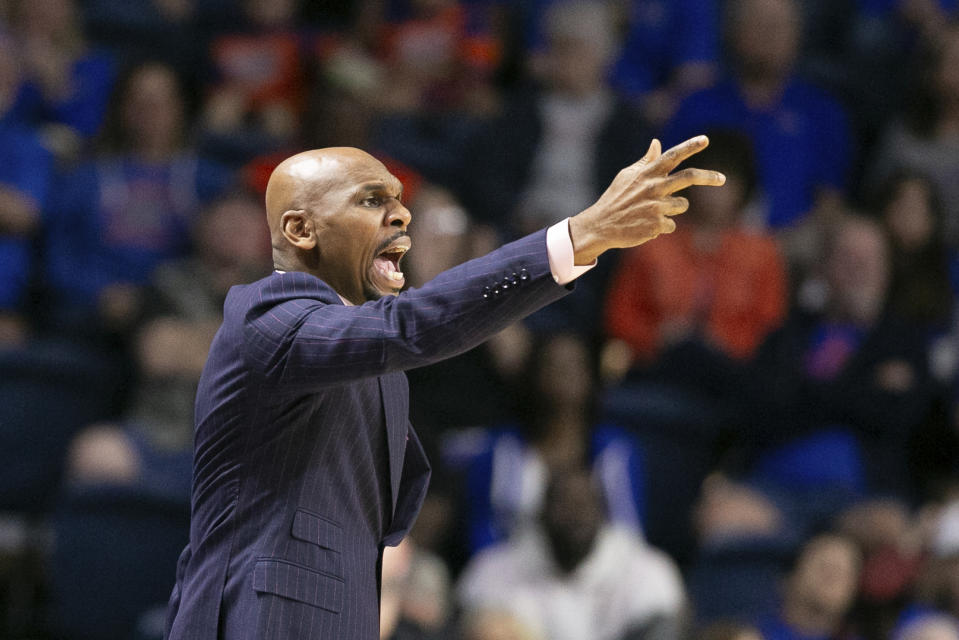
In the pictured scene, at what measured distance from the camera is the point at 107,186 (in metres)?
6.13

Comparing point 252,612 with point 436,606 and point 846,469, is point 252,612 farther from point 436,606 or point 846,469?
point 846,469

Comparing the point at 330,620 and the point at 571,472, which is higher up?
the point at 571,472

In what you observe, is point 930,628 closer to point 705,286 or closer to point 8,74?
point 705,286

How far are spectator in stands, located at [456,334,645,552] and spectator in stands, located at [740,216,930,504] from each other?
0.71 meters

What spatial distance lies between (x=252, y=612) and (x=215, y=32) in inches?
222

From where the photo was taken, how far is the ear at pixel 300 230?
7.80 ft

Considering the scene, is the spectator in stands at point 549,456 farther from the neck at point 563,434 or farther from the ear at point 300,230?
the ear at point 300,230

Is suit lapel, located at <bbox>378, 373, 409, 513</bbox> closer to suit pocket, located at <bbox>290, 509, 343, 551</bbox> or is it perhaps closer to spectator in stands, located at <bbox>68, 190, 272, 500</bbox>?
suit pocket, located at <bbox>290, 509, 343, 551</bbox>

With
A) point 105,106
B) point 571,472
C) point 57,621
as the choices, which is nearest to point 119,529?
point 57,621

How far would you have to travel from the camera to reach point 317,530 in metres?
2.28

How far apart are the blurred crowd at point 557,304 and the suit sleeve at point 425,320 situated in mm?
2638

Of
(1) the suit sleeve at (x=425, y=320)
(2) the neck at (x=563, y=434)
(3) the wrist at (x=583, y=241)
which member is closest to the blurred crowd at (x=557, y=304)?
(2) the neck at (x=563, y=434)

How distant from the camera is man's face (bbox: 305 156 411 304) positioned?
236cm

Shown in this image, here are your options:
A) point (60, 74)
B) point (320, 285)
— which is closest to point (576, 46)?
point (60, 74)
